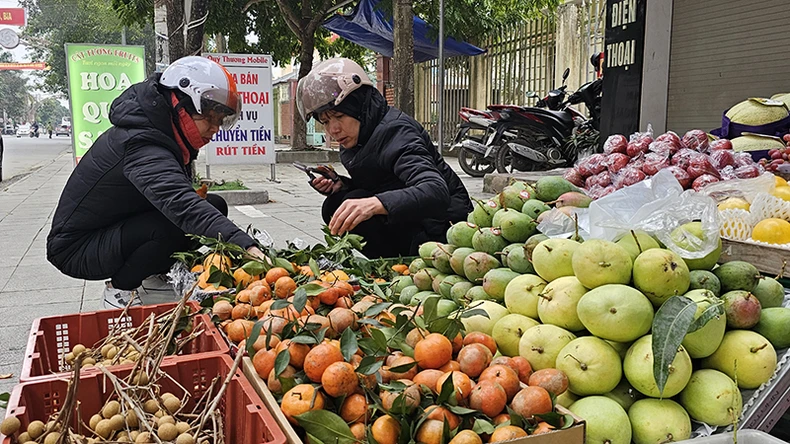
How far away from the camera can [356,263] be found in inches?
114

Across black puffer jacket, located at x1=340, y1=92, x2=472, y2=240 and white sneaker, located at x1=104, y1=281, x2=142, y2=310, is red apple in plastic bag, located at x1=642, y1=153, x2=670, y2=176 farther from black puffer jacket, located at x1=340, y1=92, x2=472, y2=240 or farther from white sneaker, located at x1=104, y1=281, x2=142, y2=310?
white sneaker, located at x1=104, y1=281, x2=142, y2=310

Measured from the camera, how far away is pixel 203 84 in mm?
3039

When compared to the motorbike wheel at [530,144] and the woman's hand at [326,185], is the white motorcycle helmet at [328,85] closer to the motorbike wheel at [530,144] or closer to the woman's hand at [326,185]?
the woman's hand at [326,185]

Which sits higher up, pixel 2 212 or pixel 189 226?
pixel 189 226

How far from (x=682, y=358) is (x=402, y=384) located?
75 centimetres

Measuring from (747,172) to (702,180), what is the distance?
0.31 m

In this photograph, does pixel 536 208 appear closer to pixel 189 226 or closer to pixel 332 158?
pixel 189 226

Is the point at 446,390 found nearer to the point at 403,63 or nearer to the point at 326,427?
the point at 326,427

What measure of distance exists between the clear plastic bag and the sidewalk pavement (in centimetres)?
279

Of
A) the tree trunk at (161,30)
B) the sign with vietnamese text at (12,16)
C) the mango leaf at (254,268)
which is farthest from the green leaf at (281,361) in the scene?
the sign with vietnamese text at (12,16)

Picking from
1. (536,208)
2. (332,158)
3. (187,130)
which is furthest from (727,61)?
(332,158)

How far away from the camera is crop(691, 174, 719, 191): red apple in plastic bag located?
320 centimetres

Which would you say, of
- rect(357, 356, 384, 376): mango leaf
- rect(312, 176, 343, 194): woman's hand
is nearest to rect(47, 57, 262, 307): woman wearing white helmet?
rect(312, 176, 343, 194): woman's hand

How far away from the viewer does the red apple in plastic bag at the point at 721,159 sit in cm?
344
